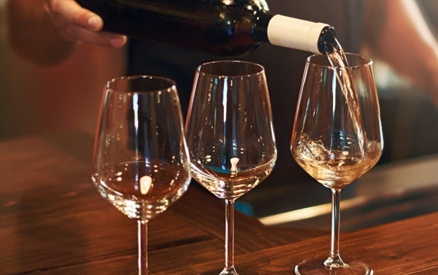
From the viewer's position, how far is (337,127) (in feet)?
2.49

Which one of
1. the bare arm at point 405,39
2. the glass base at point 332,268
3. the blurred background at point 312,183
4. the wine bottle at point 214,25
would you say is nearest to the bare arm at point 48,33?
the wine bottle at point 214,25

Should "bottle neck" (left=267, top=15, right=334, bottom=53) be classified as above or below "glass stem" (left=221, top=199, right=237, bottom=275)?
above

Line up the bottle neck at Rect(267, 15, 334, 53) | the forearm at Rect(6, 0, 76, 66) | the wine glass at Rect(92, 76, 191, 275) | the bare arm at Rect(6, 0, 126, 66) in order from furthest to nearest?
Result: the forearm at Rect(6, 0, 76, 66), the bare arm at Rect(6, 0, 126, 66), the bottle neck at Rect(267, 15, 334, 53), the wine glass at Rect(92, 76, 191, 275)

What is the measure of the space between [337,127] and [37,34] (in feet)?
2.92

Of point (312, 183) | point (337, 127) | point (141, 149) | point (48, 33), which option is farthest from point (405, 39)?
point (141, 149)

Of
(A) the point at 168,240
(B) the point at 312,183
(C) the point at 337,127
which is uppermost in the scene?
(C) the point at 337,127

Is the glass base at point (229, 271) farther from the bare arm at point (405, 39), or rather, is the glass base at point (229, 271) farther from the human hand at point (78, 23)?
the bare arm at point (405, 39)

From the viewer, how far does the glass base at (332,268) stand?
763 mm

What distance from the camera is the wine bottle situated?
0.76m

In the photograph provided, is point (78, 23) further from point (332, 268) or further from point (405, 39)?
point (405, 39)

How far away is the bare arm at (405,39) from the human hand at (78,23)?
2.24 ft

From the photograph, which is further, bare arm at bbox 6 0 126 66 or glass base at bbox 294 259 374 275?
bare arm at bbox 6 0 126 66

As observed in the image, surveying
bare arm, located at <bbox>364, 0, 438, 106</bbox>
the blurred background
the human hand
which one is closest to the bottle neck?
the human hand

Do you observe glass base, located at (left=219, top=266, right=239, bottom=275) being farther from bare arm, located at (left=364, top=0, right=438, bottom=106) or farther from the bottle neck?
bare arm, located at (left=364, top=0, right=438, bottom=106)
